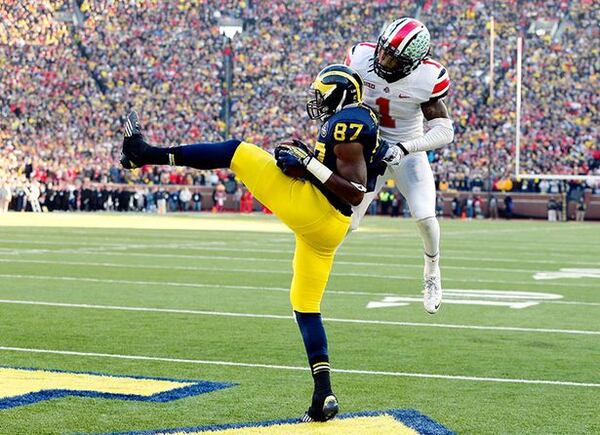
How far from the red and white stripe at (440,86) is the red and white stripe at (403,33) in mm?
644

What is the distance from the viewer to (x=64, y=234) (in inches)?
885

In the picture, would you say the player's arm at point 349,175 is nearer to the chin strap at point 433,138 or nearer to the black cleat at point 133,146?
the black cleat at point 133,146

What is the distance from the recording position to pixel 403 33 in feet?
21.8

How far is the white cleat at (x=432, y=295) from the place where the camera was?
7.93 metres

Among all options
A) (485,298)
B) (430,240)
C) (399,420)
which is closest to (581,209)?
(485,298)

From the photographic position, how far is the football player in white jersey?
6.74m

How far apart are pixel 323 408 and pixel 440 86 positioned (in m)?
2.62

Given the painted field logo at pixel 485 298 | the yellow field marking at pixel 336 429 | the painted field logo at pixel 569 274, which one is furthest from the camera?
the painted field logo at pixel 569 274

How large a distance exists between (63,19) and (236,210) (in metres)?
10.5

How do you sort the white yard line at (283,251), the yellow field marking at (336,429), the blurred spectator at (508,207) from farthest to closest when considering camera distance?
the blurred spectator at (508,207) → the white yard line at (283,251) → the yellow field marking at (336,429)

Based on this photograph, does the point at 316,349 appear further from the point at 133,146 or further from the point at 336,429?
the point at 133,146

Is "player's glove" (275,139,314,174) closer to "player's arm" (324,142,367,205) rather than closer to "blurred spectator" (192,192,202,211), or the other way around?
"player's arm" (324,142,367,205)

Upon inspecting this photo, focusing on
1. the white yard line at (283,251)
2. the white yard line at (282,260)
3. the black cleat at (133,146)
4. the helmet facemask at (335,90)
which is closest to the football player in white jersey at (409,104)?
the helmet facemask at (335,90)

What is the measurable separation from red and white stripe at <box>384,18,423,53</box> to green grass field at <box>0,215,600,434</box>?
1868 millimetres
